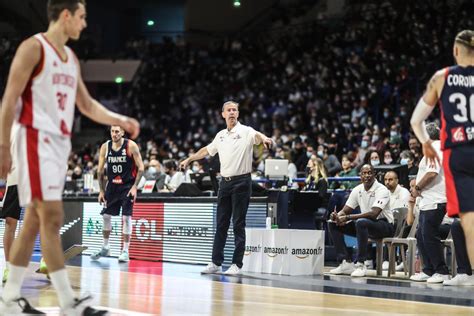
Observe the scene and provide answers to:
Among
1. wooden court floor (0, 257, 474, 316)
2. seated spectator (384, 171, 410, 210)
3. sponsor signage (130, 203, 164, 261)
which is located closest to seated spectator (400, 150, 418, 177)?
seated spectator (384, 171, 410, 210)

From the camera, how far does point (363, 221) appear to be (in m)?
10.2

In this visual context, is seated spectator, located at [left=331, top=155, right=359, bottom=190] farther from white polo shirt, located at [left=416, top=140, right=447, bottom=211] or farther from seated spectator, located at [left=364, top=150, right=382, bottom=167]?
white polo shirt, located at [left=416, top=140, right=447, bottom=211]

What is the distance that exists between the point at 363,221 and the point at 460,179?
5.05 metres

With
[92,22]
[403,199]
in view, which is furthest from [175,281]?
[92,22]

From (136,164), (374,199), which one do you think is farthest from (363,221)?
(136,164)

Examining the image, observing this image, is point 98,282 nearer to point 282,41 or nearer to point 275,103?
point 275,103

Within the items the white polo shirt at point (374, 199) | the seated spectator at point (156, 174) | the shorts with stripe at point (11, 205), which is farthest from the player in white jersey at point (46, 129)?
the seated spectator at point (156, 174)

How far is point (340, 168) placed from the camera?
1622 centimetres

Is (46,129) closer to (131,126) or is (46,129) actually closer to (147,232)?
(131,126)

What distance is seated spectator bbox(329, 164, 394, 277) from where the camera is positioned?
10.3 metres

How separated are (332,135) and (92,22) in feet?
57.2

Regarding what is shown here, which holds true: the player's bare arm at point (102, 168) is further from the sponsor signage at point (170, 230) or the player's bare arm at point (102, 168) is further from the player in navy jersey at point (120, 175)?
the sponsor signage at point (170, 230)

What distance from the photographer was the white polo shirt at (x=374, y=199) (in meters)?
10.3

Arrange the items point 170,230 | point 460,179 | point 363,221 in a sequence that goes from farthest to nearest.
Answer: point 170,230, point 363,221, point 460,179
